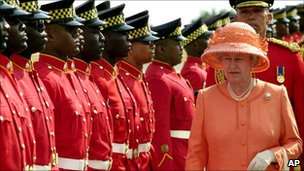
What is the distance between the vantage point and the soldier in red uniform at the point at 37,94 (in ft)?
21.8

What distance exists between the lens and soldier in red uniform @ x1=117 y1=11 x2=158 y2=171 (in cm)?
897

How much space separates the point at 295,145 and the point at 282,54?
167 centimetres

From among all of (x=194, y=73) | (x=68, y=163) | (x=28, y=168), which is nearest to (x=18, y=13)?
(x=28, y=168)

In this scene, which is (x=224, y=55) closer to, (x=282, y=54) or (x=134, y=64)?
(x=282, y=54)

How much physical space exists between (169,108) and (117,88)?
3.58 feet

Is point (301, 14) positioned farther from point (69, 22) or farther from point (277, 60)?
point (69, 22)

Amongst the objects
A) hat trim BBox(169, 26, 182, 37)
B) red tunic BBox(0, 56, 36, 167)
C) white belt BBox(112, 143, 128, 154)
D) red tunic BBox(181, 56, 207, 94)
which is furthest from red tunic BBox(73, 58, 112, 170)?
red tunic BBox(181, 56, 207, 94)

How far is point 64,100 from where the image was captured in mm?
7340

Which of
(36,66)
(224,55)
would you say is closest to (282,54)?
(224,55)

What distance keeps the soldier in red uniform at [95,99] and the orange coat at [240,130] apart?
5.96 feet

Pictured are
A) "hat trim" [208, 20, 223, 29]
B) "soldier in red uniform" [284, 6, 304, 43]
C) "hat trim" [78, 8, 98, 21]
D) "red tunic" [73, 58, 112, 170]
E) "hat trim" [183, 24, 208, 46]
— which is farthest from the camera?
"soldier in red uniform" [284, 6, 304, 43]

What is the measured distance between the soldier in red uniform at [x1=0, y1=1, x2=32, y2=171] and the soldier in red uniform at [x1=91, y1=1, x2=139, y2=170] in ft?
6.48

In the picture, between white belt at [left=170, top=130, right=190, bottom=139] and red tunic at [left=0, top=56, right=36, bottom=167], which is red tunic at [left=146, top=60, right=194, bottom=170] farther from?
red tunic at [left=0, top=56, right=36, bottom=167]

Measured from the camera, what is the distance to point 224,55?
20.1 feet
